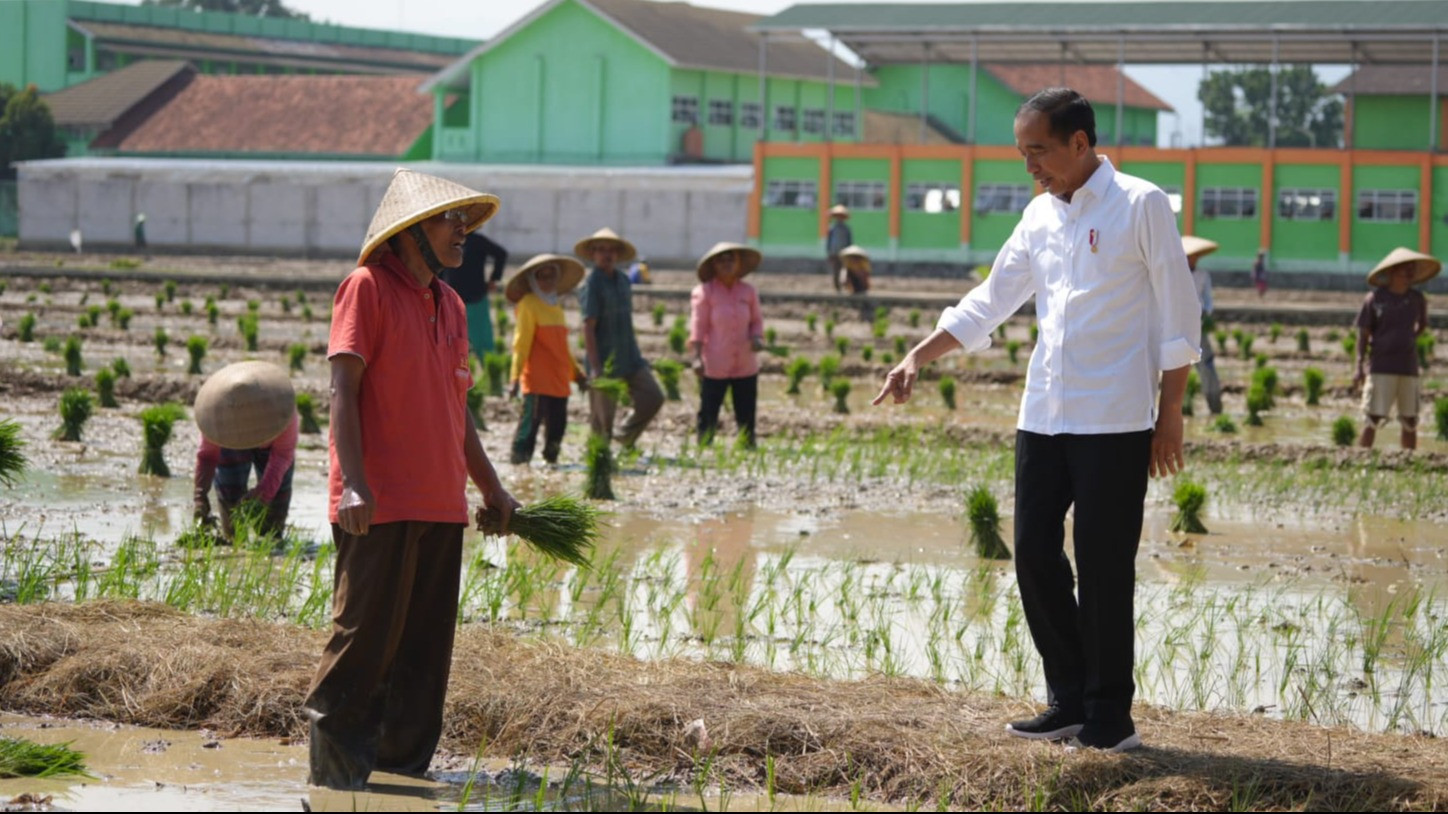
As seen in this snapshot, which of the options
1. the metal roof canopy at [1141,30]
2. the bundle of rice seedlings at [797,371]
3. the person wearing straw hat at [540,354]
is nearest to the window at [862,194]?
the metal roof canopy at [1141,30]

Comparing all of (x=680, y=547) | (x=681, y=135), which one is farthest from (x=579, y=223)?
(x=680, y=547)

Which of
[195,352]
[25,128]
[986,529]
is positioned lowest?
[986,529]

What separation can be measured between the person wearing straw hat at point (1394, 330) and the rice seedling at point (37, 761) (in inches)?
393

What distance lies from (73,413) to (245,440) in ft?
15.2

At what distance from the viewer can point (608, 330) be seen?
12.3 m

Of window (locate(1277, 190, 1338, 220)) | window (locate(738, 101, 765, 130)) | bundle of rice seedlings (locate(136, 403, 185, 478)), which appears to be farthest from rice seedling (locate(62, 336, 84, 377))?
window (locate(738, 101, 765, 130))

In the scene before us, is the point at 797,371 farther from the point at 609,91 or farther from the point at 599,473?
the point at 609,91

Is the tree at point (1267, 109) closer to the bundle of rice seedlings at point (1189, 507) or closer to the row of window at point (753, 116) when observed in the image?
the row of window at point (753, 116)

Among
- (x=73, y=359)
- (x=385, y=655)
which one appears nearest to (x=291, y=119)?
(x=73, y=359)

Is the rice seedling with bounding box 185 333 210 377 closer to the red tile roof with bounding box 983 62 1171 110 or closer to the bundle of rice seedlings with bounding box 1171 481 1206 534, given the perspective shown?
→ the bundle of rice seedlings with bounding box 1171 481 1206 534

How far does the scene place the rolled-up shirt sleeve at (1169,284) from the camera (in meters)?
5.00

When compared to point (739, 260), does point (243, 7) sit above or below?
above

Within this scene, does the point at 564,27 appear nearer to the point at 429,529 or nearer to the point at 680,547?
the point at 680,547

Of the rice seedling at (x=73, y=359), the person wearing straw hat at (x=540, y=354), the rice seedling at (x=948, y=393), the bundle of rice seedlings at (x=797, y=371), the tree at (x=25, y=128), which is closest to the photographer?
the person wearing straw hat at (x=540, y=354)
